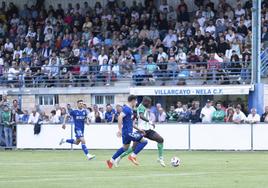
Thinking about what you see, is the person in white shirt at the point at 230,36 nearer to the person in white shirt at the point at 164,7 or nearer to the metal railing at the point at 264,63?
the metal railing at the point at 264,63

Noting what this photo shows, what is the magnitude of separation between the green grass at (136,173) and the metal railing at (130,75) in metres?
11.3

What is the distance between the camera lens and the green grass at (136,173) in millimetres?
18891

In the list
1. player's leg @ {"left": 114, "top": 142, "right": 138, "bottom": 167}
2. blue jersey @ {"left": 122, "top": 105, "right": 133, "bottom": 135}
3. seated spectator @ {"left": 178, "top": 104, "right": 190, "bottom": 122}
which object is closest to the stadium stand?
seated spectator @ {"left": 178, "top": 104, "right": 190, "bottom": 122}

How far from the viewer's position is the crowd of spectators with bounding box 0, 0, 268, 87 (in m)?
41.9

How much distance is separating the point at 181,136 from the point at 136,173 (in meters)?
15.1

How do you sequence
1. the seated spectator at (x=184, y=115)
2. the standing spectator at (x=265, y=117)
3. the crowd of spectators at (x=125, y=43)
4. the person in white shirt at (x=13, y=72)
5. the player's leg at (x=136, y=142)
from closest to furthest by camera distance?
1. the player's leg at (x=136, y=142)
2. the standing spectator at (x=265, y=117)
3. the seated spectator at (x=184, y=115)
4. the crowd of spectators at (x=125, y=43)
5. the person in white shirt at (x=13, y=72)

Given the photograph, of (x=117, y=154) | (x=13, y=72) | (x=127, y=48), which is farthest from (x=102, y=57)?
(x=117, y=154)

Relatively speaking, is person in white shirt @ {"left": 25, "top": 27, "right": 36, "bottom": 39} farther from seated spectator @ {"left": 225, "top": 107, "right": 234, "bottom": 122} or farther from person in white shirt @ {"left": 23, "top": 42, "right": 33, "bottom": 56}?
seated spectator @ {"left": 225, "top": 107, "right": 234, "bottom": 122}

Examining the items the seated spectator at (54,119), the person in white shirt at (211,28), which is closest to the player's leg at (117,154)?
the seated spectator at (54,119)

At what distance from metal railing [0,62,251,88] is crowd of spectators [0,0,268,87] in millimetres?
43

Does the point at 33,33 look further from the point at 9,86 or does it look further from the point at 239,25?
the point at 239,25

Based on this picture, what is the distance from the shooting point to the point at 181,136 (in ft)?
123

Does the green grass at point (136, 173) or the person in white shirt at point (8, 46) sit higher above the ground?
the person in white shirt at point (8, 46)

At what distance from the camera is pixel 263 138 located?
3594 centimetres
